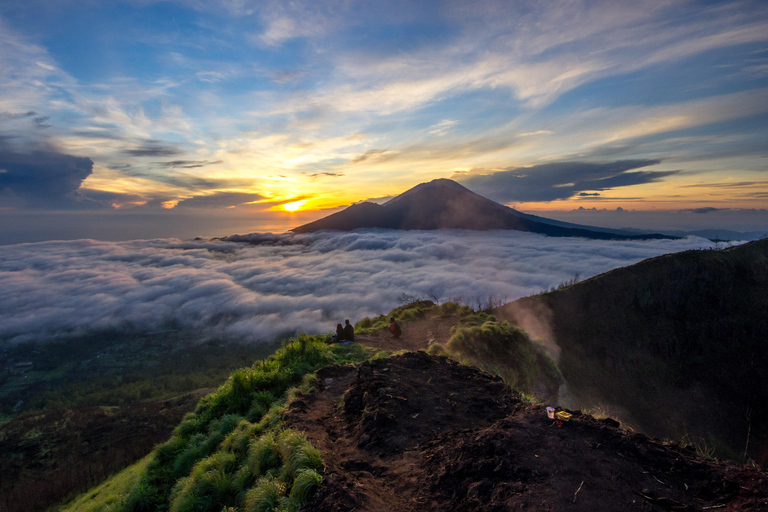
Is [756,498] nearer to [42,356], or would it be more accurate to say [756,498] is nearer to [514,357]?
[514,357]

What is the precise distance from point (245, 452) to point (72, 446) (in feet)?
322

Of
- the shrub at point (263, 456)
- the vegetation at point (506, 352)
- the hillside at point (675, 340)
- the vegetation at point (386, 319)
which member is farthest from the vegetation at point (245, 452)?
the hillside at point (675, 340)

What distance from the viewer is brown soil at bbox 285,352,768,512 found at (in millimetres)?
4141

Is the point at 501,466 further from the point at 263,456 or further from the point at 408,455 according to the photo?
the point at 263,456

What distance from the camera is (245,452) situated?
766 centimetres

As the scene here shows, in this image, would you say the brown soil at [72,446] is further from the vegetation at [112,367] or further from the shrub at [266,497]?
the shrub at [266,497]

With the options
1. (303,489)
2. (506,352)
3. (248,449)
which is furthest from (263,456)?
(506,352)

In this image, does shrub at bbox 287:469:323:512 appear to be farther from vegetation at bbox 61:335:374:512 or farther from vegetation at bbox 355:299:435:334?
vegetation at bbox 355:299:435:334

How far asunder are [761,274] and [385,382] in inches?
2864

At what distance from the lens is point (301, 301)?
194 m

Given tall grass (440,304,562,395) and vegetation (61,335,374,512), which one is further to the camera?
tall grass (440,304,562,395)

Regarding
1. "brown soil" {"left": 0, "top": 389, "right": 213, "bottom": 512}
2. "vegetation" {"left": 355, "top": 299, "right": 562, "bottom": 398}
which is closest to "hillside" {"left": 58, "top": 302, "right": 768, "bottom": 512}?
"vegetation" {"left": 355, "top": 299, "right": 562, "bottom": 398}

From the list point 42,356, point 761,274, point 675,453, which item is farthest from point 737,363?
point 42,356

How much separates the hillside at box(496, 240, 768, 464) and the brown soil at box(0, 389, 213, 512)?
211ft
